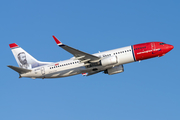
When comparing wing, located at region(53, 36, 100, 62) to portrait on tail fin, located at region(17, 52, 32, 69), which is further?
portrait on tail fin, located at region(17, 52, 32, 69)

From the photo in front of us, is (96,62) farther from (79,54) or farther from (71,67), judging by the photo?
(71,67)

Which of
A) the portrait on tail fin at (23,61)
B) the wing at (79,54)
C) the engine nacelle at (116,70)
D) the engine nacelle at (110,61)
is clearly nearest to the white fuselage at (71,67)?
the engine nacelle at (110,61)

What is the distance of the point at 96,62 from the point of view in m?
58.3

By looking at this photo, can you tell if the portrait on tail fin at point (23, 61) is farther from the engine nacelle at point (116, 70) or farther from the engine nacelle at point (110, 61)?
the engine nacelle at point (116, 70)

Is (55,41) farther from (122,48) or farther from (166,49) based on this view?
(166,49)

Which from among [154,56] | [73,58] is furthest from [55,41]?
[154,56]

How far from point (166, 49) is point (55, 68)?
22949mm

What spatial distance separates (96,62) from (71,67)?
18.0 feet

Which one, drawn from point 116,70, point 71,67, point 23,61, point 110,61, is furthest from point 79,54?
point 23,61

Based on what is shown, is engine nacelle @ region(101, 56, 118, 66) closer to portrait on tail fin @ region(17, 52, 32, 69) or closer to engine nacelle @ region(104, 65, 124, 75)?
engine nacelle @ region(104, 65, 124, 75)

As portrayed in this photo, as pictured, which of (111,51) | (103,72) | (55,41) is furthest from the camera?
(103,72)

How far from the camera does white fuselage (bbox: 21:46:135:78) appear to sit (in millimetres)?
58344

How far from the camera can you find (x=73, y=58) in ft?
200

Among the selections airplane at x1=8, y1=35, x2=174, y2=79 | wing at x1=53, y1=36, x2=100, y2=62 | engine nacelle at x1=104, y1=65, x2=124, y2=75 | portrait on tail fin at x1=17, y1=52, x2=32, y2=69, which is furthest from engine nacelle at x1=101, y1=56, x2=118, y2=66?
portrait on tail fin at x1=17, y1=52, x2=32, y2=69
